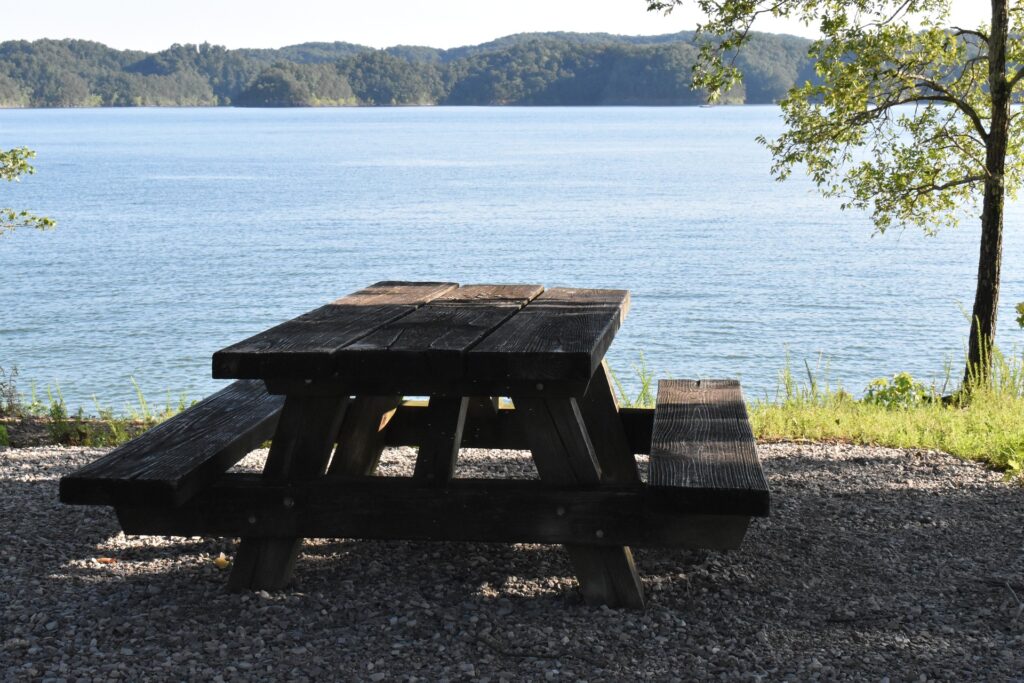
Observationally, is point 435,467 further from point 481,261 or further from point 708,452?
point 481,261

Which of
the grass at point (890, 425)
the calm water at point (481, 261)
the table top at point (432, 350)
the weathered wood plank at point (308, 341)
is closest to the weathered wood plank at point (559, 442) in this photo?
the table top at point (432, 350)

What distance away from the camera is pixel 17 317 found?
28.2 m

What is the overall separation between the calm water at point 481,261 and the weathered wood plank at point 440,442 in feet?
52.0

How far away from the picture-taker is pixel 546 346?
11.1 feet

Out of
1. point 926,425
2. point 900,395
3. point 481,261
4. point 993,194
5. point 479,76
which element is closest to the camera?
point 926,425

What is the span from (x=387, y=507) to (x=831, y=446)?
139 inches

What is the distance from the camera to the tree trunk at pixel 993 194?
9969 mm

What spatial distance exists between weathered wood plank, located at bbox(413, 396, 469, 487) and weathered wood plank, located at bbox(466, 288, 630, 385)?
0.38 m

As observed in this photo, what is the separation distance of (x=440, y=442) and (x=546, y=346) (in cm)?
68

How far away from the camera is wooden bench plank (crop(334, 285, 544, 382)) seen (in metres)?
3.32

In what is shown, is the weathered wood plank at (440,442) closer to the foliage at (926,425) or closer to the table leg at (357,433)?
the table leg at (357,433)

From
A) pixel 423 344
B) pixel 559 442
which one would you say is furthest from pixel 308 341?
pixel 559 442

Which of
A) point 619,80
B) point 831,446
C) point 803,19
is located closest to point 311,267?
point 803,19

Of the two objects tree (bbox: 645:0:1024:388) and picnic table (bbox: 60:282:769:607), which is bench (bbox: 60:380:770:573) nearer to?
picnic table (bbox: 60:282:769:607)
